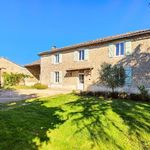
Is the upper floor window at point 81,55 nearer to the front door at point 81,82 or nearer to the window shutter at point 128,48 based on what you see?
the front door at point 81,82

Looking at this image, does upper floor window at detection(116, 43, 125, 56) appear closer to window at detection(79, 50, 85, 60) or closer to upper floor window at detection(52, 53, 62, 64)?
window at detection(79, 50, 85, 60)

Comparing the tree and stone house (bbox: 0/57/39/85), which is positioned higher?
stone house (bbox: 0/57/39/85)

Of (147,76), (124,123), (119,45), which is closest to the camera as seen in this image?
(124,123)

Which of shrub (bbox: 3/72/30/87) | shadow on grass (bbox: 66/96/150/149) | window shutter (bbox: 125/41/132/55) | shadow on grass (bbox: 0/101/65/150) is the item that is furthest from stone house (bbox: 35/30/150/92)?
shadow on grass (bbox: 0/101/65/150)

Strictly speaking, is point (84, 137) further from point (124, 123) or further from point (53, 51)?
point (53, 51)

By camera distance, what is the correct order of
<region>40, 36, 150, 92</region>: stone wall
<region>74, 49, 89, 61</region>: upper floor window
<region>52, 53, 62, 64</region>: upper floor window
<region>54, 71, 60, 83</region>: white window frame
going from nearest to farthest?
<region>40, 36, 150, 92</region>: stone wall < <region>74, 49, 89, 61</region>: upper floor window < <region>52, 53, 62, 64</region>: upper floor window < <region>54, 71, 60, 83</region>: white window frame

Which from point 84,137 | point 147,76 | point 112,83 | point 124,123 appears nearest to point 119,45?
point 147,76

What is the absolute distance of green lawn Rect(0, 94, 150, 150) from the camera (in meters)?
6.91

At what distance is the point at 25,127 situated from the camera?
7.99 metres

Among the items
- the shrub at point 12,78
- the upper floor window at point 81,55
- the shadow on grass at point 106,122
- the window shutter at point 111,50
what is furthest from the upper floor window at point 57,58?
the shadow on grass at point 106,122

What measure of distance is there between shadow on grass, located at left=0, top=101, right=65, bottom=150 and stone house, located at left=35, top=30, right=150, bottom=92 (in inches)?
566

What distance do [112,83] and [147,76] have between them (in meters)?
5.36

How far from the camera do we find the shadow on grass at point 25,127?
6.75m

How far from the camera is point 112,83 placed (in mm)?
18656
